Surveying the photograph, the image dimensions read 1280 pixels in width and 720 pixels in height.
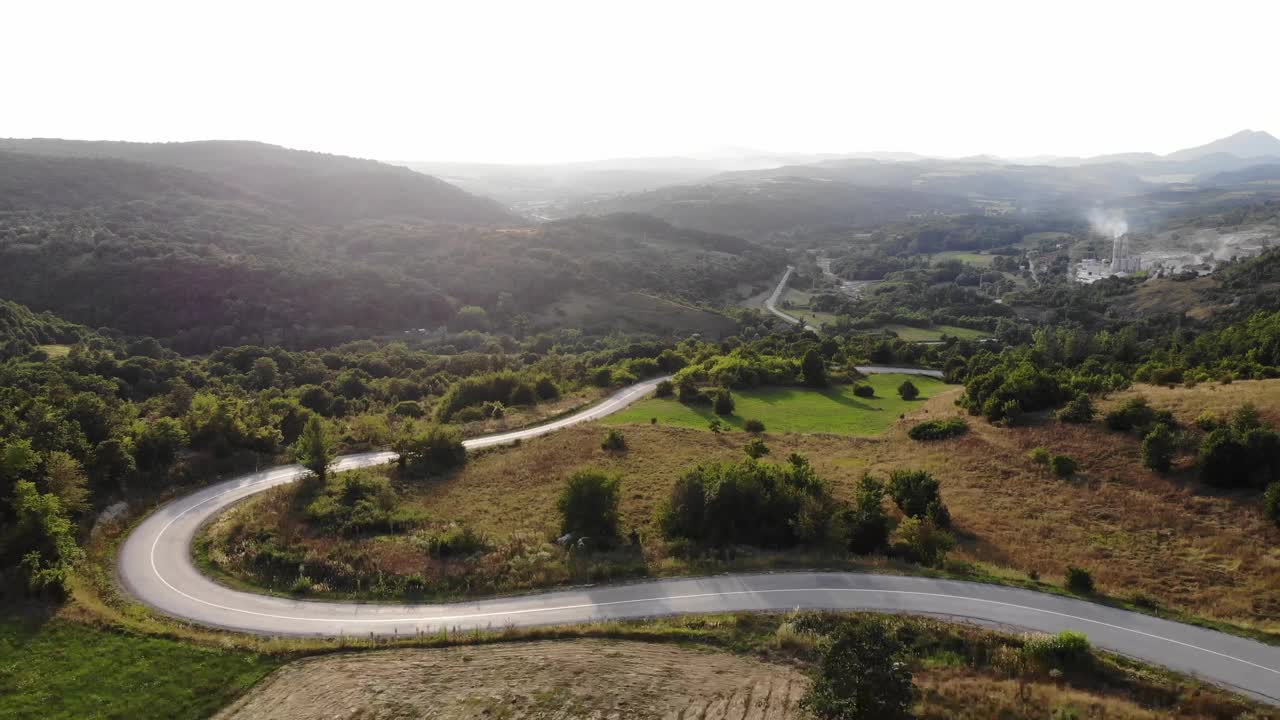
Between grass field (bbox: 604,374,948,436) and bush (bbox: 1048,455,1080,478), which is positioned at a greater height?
bush (bbox: 1048,455,1080,478)

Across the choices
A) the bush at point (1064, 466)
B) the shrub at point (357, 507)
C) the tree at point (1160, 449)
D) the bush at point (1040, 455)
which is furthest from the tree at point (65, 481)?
the tree at point (1160, 449)

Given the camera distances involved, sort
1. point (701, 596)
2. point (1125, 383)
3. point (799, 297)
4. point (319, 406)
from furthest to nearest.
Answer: point (799, 297), point (319, 406), point (1125, 383), point (701, 596)

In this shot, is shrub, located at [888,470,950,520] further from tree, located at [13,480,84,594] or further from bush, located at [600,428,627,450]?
tree, located at [13,480,84,594]

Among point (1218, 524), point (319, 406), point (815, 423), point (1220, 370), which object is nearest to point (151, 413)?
point (319, 406)

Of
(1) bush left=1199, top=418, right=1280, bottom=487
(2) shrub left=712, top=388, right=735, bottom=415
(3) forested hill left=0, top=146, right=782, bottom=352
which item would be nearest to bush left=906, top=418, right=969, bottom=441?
(1) bush left=1199, top=418, right=1280, bottom=487

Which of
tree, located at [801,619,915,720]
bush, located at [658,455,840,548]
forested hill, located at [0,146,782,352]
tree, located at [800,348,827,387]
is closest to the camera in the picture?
tree, located at [801,619,915,720]

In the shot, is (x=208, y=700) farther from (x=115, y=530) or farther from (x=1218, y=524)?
(x=1218, y=524)

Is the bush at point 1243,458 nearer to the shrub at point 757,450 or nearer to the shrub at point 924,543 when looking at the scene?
the shrub at point 924,543
